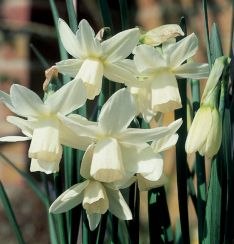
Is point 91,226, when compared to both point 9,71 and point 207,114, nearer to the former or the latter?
point 207,114

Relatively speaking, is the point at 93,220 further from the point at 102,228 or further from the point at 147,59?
the point at 147,59

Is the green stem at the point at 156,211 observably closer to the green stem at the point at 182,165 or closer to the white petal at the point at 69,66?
the green stem at the point at 182,165

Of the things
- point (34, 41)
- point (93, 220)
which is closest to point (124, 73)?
point (93, 220)

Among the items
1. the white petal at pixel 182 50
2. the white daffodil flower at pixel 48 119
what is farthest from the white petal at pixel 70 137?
the white petal at pixel 182 50

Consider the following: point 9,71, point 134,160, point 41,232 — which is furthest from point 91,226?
point 9,71

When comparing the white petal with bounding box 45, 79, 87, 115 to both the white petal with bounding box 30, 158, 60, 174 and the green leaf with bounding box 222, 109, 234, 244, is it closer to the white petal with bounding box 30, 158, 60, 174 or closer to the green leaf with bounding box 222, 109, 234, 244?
the white petal with bounding box 30, 158, 60, 174

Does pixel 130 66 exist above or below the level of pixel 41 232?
above
